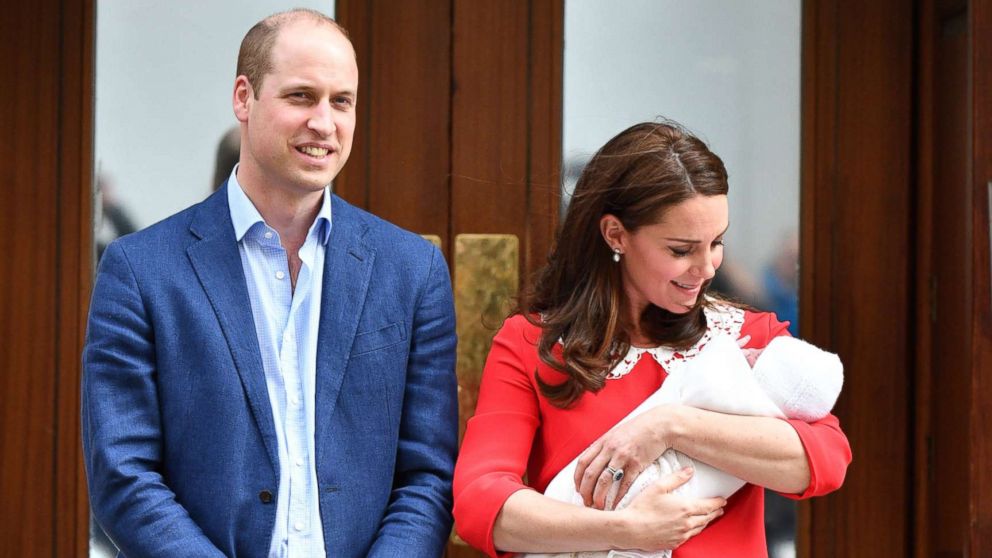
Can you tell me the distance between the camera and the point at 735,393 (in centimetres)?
201

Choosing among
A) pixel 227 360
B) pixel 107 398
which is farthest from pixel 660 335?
pixel 107 398

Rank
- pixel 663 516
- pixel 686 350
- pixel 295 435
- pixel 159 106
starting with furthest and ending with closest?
1. pixel 159 106
2. pixel 686 350
3. pixel 295 435
4. pixel 663 516

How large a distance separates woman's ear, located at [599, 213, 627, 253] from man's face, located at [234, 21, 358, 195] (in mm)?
486

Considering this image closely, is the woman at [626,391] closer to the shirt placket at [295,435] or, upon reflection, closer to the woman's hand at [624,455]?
the woman's hand at [624,455]

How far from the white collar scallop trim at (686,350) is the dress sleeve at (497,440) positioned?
0.52 feet

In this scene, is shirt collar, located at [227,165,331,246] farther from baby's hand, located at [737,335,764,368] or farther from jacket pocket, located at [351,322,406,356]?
baby's hand, located at [737,335,764,368]

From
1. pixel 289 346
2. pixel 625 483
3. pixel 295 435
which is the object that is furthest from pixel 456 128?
pixel 625 483

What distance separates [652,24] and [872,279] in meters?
0.79

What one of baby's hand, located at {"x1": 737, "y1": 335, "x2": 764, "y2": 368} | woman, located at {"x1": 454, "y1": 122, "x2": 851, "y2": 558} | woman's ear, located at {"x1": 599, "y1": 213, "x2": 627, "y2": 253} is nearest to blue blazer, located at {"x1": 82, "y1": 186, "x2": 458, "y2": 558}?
woman, located at {"x1": 454, "y1": 122, "x2": 851, "y2": 558}

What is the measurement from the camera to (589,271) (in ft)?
7.36

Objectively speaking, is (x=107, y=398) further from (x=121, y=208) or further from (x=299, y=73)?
(x=121, y=208)

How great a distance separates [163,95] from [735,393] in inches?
59.7

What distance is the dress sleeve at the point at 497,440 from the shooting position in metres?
2.02

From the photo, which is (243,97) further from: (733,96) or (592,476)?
(733,96)
